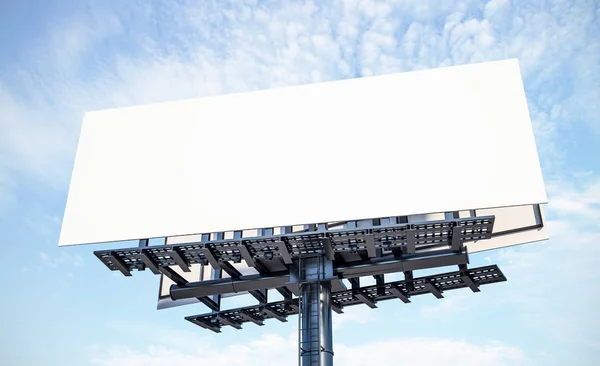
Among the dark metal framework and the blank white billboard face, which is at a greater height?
the blank white billboard face

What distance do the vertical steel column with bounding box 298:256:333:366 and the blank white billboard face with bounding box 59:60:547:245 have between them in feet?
4.02

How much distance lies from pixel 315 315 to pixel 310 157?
3.58 m

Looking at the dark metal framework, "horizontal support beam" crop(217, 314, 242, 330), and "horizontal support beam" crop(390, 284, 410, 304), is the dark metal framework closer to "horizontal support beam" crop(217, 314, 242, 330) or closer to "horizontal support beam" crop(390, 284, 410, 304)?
"horizontal support beam" crop(390, 284, 410, 304)

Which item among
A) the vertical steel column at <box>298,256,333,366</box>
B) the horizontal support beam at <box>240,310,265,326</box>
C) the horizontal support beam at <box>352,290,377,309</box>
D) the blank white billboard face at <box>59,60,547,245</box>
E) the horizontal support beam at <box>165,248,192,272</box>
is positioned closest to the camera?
the vertical steel column at <box>298,256,333,366</box>

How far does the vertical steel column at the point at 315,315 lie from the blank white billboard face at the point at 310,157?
4.02 feet

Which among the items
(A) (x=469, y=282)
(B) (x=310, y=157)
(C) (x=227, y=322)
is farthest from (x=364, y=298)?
(B) (x=310, y=157)

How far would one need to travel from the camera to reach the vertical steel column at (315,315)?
1262 cm

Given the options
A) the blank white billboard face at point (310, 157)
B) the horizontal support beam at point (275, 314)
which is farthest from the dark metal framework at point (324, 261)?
the horizontal support beam at point (275, 314)

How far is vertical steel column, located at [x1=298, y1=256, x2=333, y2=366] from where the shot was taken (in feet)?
41.4

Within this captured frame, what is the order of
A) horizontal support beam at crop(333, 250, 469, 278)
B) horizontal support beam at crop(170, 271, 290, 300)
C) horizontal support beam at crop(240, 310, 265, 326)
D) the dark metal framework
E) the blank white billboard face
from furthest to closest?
horizontal support beam at crop(240, 310, 265, 326), horizontal support beam at crop(170, 271, 290, 300), horizontal support beam at crop(333, 250, 469, 278), the blank white billboard face, the dark metal framework

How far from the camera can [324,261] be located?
13.5 metres

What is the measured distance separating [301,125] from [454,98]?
3.60 metres

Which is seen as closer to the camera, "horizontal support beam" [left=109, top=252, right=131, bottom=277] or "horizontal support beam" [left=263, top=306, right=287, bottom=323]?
"horizontal support beam" [left=109, top=252, right=131, bottom=277]

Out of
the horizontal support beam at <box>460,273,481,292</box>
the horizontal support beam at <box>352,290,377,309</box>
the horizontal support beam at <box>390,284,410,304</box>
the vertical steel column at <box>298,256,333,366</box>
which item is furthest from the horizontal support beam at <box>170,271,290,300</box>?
the horizontal support beam at <box>460,273,481,292</box>
